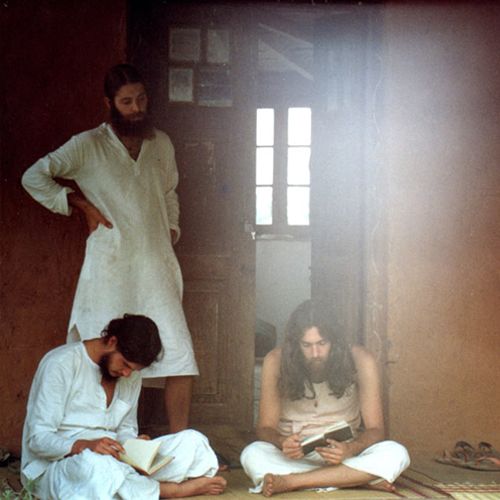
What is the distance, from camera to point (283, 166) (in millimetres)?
9453

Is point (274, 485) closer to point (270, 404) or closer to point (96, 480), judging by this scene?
point (270, 404)

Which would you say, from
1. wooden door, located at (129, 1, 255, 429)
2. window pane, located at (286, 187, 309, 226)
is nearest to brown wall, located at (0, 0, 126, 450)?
wooden door, located at (129, 1, 255, 429)

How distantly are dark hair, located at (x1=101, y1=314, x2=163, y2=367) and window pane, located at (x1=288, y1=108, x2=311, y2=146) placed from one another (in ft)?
16.3

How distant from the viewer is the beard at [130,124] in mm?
5574

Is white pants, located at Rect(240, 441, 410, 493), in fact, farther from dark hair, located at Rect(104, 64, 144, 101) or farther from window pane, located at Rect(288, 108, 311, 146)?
window pane, located at Rect(288, 108, 311, 146)

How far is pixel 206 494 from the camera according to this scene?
15.9ft

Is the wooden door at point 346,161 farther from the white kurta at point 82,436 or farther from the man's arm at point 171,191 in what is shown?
the white kurta at point 82,436

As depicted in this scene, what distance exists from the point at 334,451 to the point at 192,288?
203cm

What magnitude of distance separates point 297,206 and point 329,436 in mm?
5492

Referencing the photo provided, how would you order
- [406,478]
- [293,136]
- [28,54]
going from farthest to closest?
[293,136]
[28,54]
[406,478]

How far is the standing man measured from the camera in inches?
218

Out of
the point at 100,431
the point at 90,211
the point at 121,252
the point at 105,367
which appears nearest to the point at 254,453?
the point at 100,431

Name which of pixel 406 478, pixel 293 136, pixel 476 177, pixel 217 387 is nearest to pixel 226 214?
pixel 217 387

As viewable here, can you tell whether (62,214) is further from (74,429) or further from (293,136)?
(293,136)
